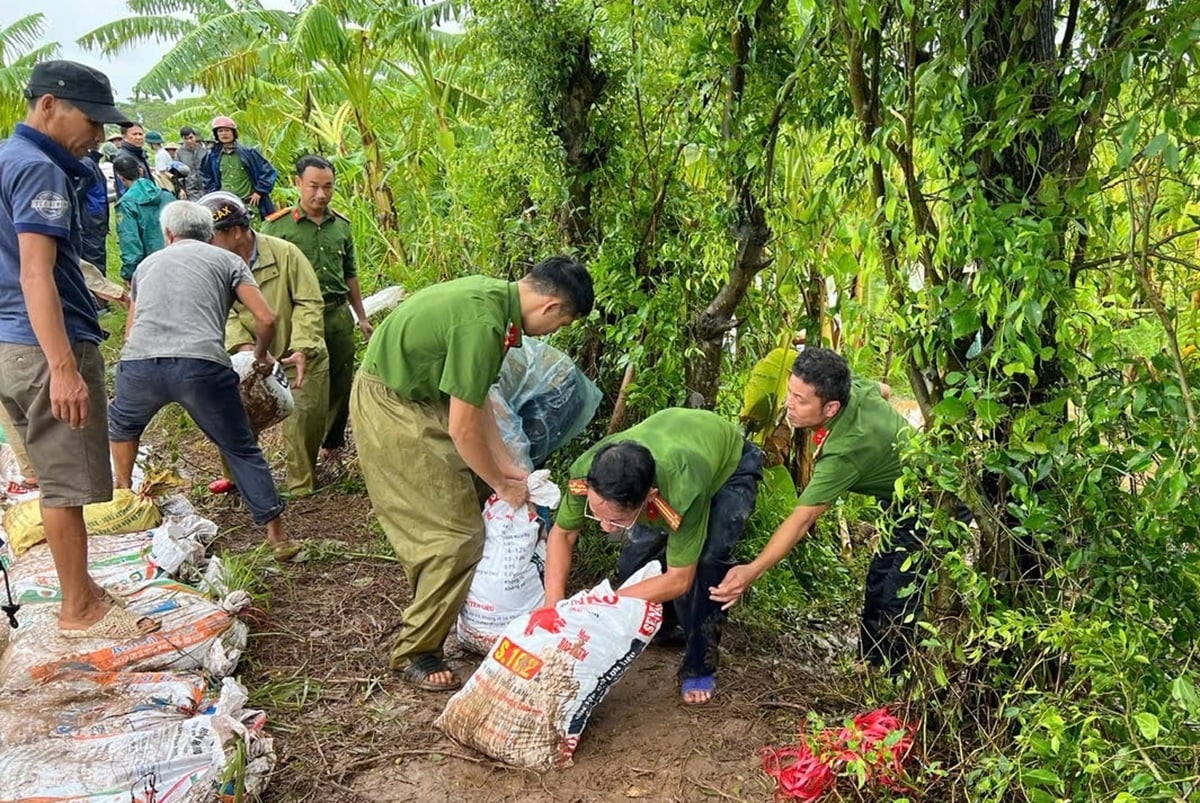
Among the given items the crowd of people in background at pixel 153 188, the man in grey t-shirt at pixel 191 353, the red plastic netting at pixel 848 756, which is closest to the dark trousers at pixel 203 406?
the man in grey t-shirt at pixel 191 353

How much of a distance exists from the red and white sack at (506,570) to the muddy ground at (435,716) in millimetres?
255

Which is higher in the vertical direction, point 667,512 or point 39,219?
point 39,219

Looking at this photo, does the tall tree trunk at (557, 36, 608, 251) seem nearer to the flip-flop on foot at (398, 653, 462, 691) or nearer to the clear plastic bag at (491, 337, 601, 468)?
the clear plastic bag at (491, 337, 601, 468)

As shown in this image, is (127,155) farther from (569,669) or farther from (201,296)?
(569,669)

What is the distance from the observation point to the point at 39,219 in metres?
2.62

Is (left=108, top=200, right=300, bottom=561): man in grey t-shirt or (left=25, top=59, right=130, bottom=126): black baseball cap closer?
(left=25, top=59, right=130, bottom=126): black baseball cap

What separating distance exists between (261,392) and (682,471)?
8.16 ft

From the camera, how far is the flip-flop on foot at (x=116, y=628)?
9.34 feet

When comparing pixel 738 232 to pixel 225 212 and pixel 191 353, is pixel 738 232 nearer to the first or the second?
pixel 191 353

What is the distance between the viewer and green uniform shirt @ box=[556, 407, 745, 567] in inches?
107

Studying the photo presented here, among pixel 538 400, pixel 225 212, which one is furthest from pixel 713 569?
pixel 225 212

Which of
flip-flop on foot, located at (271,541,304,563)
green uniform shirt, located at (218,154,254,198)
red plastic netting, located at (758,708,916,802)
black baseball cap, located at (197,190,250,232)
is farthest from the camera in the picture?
green uniform shirt, located at (218,154,254,198)

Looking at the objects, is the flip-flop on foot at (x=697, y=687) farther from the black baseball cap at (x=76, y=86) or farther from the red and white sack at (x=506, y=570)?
the black baseball cap at (x=76, y=86)

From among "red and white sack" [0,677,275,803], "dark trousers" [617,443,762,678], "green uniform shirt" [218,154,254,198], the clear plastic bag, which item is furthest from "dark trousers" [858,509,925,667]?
"green uniform shirt" [218,154,254,198]
